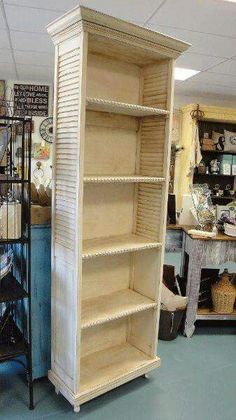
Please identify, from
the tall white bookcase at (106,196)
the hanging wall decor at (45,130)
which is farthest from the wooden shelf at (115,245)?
the hanging wall decor at (45,130)

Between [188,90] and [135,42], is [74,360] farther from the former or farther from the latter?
[188,90]

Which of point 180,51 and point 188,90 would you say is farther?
point 188,90

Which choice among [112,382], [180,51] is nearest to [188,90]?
[180,51]

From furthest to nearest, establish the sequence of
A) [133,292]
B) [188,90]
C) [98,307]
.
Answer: [188,90], [133,292], [98,307]

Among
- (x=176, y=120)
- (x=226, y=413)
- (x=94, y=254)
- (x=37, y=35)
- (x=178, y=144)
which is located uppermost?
(x=37, y=35)

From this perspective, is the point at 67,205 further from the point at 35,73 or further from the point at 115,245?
the point at 35,73

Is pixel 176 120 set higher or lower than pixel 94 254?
higher

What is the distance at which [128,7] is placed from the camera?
3049 mm

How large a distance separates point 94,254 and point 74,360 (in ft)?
2.12

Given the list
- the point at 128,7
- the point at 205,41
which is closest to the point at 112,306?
the point at 128,7

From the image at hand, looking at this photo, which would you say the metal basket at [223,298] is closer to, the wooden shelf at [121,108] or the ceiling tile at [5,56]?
the wooden shelf at [121,108]

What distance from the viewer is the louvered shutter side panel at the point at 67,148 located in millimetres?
1894

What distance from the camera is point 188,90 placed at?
6.39m

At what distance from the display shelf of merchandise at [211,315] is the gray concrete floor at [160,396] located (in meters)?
0.39
